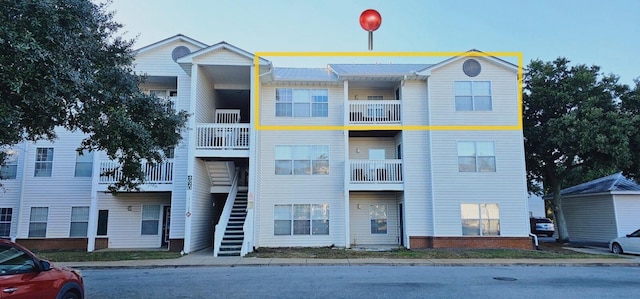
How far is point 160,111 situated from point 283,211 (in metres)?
10.6

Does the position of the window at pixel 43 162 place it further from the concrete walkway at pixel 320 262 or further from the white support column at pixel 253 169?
the white support column at pixel 253 169

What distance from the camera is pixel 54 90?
23.1ft

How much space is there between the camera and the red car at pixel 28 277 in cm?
530

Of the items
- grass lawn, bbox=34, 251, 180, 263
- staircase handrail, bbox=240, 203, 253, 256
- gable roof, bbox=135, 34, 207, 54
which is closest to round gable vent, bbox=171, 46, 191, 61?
gable roof, bbox=135, 34, 207, 54

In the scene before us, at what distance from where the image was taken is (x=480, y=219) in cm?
1898

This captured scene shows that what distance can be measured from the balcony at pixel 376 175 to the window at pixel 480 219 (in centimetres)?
320

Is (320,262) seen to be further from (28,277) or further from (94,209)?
(94,209)

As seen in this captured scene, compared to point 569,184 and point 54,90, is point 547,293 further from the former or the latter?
point 569,184

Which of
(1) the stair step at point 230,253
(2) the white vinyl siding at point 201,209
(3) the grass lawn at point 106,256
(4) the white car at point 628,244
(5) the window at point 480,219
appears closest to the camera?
(3) the grass lawn at point 106,256

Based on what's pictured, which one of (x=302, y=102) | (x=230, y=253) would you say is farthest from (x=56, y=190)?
(x=302, y=102)

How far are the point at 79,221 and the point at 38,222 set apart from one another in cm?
180

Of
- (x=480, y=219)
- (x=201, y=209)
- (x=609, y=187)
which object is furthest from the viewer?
(x=609, y=187)

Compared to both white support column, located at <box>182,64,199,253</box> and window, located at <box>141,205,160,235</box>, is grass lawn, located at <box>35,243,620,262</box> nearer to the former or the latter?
white support column, located at <box>182,64,199,253</box>

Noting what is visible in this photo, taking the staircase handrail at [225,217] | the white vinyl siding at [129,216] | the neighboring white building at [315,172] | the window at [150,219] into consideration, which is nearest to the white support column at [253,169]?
the neighboring white building at [315,172]
